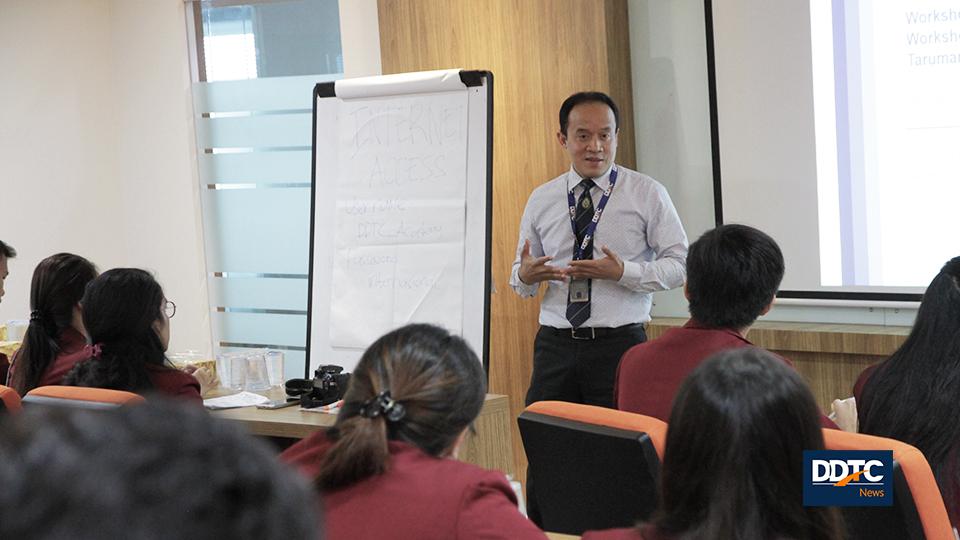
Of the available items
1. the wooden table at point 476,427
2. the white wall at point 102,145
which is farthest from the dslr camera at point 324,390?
the white wall at point 102,145

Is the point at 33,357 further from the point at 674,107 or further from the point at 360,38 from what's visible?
the point at 674,107

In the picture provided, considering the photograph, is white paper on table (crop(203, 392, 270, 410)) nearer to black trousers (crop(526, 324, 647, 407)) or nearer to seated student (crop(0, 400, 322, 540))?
black trousers (crop(526, 324, 647, 407))

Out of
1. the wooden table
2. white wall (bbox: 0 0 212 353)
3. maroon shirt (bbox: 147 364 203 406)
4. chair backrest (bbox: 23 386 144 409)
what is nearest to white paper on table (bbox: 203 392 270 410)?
the wooden table

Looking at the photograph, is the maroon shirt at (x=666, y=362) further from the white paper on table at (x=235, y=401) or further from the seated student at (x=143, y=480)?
the seated student at (x=143, y=480)

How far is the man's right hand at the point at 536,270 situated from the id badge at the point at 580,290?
0.19ft

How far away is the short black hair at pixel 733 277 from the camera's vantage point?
2.59 m

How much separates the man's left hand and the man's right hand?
0.07 m

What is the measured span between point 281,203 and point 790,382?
4946 mm

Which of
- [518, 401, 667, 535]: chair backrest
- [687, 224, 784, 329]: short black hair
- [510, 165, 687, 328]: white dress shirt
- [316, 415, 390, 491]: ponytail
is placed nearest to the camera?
[316, 415, 390, 491]: ponytail

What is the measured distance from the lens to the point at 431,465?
5.03ft

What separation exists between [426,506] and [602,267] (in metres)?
2.38

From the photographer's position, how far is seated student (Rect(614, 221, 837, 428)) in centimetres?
250

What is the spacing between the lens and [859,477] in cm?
178

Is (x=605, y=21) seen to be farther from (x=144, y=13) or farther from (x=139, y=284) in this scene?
(x=144, y=13)
